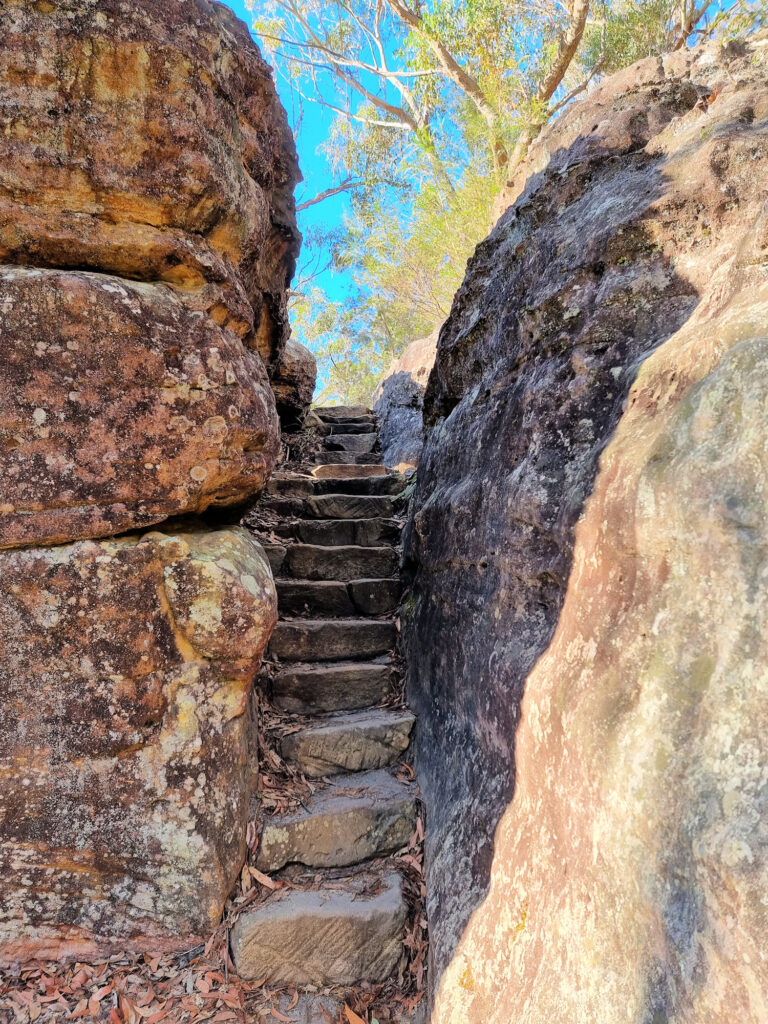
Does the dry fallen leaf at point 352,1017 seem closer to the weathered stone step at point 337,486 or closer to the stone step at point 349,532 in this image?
the stone step at point 349,532

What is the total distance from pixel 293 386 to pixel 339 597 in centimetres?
393

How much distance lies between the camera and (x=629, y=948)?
1.56 metres

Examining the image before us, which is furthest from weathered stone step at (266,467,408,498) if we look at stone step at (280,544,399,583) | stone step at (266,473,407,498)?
stone step at (280,544,399,583)

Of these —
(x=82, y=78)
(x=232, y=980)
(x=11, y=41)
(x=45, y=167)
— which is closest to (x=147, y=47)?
(x=82, y=78)

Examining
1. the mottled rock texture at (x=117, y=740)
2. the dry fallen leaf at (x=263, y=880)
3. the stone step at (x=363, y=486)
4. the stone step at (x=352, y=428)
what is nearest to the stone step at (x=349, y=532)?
the stone step at (x=363, y=486)

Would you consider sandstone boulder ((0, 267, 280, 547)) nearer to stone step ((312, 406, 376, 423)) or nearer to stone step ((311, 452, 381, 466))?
stone step ((311, 452, 381, 466))

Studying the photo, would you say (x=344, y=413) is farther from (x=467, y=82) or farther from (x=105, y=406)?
(x=105, y=406)

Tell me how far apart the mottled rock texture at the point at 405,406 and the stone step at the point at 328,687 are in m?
3.56

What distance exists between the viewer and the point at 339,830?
2.95 m

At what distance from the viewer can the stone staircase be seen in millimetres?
2592

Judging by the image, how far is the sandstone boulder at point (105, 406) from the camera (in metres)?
2.38

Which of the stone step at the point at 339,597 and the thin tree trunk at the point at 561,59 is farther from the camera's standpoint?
the thin tree trunk at the point at 561,59

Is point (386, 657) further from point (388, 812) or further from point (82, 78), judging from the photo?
point (82, 78)

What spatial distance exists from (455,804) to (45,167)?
3525 mm
